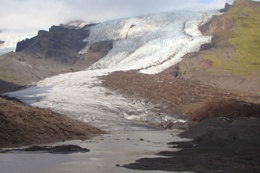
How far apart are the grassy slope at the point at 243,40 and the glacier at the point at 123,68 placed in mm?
6276

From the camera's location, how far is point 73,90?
59.9m

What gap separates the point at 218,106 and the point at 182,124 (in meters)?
4.57

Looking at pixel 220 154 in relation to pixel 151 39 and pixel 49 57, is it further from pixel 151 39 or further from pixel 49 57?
pixel 49 57

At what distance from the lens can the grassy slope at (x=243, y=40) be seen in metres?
74.9

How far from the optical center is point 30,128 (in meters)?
25.6

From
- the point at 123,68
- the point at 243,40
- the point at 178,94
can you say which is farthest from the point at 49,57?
the point at 178,94

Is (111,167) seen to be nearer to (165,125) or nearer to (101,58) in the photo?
(165,125)

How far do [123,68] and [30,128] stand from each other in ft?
176

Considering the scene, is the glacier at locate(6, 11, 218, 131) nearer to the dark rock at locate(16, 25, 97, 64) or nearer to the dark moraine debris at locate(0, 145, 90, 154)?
the dark rock at locate(16, 25, 97, 64)

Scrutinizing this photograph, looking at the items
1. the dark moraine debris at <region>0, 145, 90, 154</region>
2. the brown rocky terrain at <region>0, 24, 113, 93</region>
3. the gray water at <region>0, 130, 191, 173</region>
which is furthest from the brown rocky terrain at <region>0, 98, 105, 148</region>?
the brown rocky terrain at <region>0, 24, 113, 93</region>

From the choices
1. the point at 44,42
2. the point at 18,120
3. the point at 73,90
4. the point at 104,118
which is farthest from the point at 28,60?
the point at 18,120

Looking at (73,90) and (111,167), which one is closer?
(111,167)

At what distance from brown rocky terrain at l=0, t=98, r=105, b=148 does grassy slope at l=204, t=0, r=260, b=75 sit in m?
45.6

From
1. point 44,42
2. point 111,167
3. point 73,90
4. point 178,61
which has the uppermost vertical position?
point 44,42
